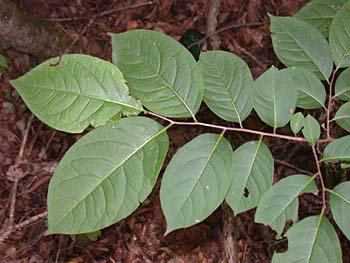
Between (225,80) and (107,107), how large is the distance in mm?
344

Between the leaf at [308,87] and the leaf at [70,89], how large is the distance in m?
0.53

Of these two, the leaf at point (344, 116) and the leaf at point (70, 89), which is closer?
the leaf at point (70, 89)

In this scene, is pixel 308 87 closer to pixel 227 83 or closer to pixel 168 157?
pixel 227 83

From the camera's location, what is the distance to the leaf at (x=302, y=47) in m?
1.32

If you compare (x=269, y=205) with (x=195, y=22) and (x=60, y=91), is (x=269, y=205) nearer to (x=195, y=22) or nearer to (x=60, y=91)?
(x=60, y=91)

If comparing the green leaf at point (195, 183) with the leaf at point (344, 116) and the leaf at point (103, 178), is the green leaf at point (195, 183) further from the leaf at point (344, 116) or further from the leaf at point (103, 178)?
the leaf at point (344, 116)

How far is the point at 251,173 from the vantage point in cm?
121

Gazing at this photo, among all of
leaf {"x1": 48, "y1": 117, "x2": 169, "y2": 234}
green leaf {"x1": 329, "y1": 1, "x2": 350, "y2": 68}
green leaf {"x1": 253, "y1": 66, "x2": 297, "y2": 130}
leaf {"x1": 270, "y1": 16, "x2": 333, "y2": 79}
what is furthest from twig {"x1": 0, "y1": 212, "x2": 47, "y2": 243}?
green leaf {"x1": 329, "y1": 1, "x2": 350, "y2": 68}

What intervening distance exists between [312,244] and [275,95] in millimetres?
438

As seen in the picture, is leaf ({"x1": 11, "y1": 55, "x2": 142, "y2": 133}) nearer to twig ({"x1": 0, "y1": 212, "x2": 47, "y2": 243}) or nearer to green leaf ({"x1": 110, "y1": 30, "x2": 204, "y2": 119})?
green leaf ({"x1": 110, "y1": 30, "x2": 204, "y2": 119})

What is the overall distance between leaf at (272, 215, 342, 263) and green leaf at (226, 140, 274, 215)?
162 mm

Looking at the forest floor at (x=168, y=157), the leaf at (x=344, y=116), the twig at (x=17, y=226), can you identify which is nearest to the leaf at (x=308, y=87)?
the leaf at (x=344, y=116)

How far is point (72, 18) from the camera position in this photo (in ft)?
7.54

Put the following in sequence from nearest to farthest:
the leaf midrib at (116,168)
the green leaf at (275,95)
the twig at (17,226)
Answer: the leaf midrib at (116,168)
the green leaf at (275,95)
the twig at (17,226)
